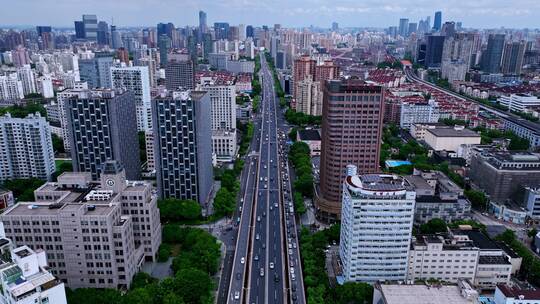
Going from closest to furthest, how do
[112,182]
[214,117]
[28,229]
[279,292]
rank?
[28,229] < [279,292] < [112,182] < [214,117]

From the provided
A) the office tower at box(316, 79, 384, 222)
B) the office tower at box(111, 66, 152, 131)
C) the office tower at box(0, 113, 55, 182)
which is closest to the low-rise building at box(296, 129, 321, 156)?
the office tower at box(316, 79, 384, 222)

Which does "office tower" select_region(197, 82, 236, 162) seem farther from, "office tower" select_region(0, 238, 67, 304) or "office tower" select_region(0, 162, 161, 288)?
"office tower" select_region(0, 238, 67, 304)

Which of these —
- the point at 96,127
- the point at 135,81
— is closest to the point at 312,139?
the point at 135,81

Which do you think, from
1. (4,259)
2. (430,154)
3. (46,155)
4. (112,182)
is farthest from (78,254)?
(430,154)

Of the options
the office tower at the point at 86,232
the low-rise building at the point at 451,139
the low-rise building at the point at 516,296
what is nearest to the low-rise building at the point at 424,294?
the low-rise building at the point at 516,296

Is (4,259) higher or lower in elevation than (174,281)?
higher

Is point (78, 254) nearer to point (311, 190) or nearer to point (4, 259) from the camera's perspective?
point (4, 259)
